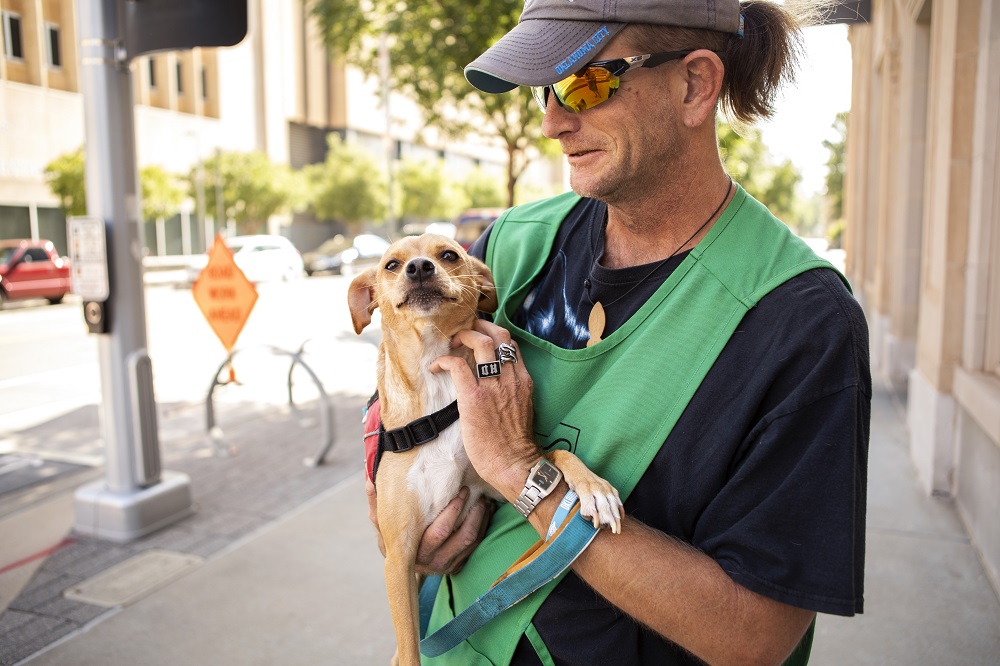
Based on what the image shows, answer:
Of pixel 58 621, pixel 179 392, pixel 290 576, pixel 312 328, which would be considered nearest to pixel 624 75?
pixel 290 576

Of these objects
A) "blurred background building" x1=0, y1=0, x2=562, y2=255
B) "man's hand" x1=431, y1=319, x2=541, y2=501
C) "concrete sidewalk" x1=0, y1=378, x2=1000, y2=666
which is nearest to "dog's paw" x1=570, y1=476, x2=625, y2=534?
"man's hand" x1=431, y1=319, x2=541, y2=501

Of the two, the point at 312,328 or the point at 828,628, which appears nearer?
the point at 828,628

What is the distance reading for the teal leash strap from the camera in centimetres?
162

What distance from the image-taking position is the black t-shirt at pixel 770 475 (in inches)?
56.6

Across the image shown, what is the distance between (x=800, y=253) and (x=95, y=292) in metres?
4.98

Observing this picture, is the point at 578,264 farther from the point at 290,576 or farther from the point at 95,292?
the point at 95,292

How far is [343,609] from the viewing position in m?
4.38

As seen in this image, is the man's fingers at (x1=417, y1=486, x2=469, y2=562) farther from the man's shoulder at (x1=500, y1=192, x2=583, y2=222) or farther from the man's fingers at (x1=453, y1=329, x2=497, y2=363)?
the man's shoulder at (x1=500, y1=192, x2=583, y2=222)

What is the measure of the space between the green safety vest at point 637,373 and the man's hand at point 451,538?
0.11 ft

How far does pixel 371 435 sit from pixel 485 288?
21.5 inches

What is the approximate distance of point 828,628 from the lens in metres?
3.88

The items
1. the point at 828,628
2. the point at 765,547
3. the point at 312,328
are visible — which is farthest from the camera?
the point at 312,328

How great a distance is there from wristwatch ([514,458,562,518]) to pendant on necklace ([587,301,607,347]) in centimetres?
30

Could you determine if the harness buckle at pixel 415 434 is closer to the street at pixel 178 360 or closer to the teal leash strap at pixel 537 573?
the teal leash strap at pixel 537 573
